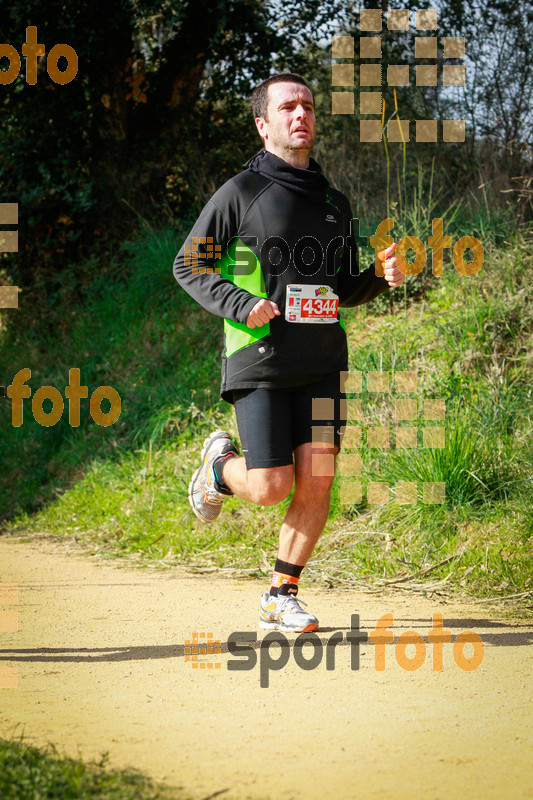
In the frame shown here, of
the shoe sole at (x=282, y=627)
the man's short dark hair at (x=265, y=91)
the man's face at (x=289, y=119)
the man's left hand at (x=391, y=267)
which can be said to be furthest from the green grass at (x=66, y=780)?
the man's short dark hair at (x=265, y=91)

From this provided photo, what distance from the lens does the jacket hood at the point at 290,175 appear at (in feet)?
13.4

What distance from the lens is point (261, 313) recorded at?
374 centimetres

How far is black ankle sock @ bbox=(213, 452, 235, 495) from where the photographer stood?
4.46 metres

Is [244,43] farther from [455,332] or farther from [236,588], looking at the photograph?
[236,588]

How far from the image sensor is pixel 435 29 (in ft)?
32.4

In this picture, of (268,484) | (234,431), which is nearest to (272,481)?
(268,484)

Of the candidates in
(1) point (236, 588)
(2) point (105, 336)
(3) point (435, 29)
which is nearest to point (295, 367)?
(1) point (236, 588)

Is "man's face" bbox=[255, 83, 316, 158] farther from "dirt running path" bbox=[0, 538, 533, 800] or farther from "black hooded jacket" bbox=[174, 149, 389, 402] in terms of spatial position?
"dirt running path" bbox=[0, 538, 533, 800]

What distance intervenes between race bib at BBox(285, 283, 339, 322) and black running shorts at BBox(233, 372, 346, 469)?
28 cm

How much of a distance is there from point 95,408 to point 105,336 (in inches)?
42.3

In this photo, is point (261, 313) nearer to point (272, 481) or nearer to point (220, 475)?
point (272, 481)

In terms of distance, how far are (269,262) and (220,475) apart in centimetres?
108

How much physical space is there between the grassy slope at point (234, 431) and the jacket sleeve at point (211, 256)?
2.11 meters

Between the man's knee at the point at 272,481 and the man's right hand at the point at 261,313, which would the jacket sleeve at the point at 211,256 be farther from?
the man's knee at the point at 272,481
